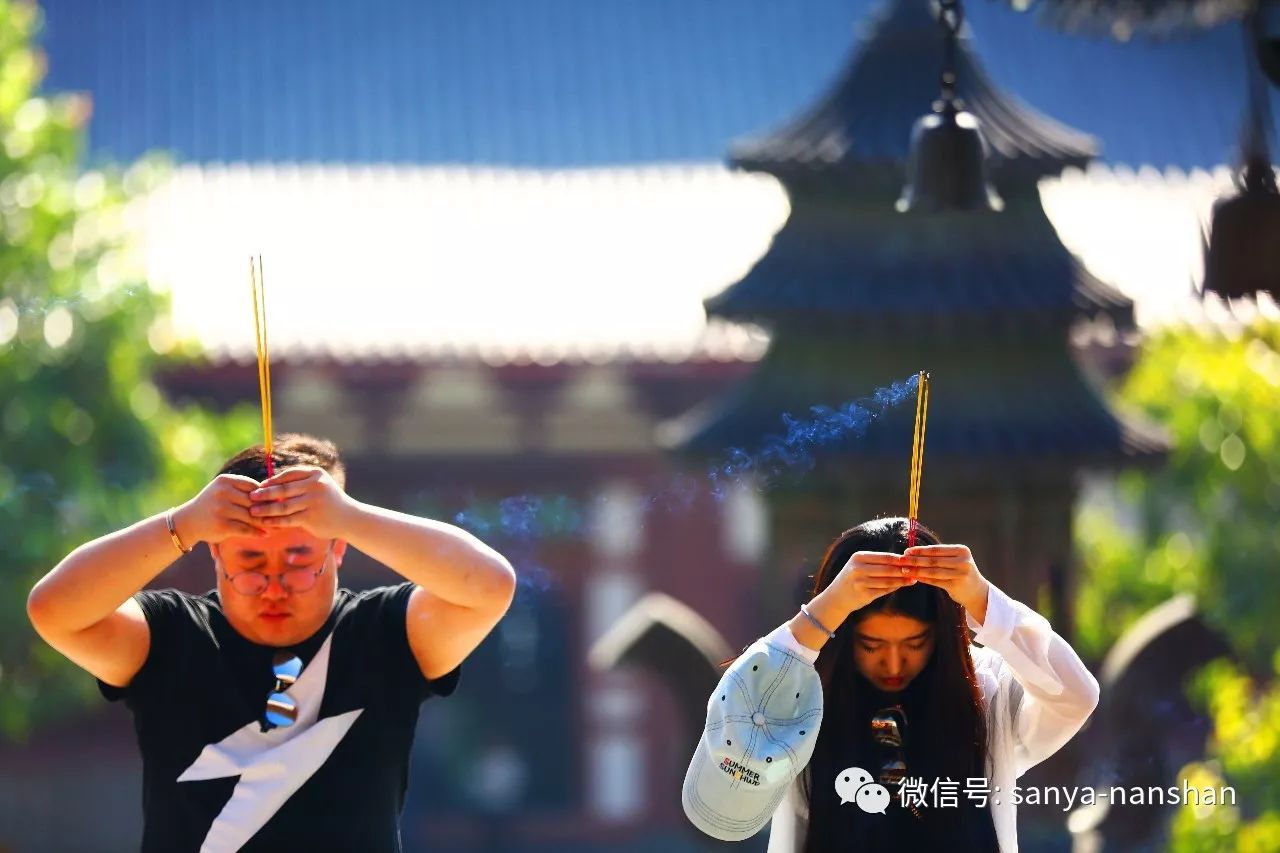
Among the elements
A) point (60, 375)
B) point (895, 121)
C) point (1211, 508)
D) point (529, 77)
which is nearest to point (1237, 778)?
point (895, 121)

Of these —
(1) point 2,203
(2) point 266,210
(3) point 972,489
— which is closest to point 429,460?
(2) point 266,210

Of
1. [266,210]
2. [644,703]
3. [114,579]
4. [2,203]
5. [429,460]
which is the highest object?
[114,579]

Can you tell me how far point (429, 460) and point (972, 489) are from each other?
4879 millimetres

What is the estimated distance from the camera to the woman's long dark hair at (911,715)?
307 centimetres

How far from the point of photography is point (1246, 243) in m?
4.62

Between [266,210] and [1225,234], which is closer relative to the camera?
[1225,234]

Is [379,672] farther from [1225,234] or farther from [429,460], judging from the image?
[429,460]

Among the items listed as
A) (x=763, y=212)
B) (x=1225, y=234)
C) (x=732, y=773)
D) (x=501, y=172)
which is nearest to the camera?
(x=732, y=773)

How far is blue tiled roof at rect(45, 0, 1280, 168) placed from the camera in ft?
42.2

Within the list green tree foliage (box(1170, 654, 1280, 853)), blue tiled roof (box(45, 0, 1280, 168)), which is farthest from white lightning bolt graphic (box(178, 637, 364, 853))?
blue tiled roof (box(45, 0, 1280, 168))

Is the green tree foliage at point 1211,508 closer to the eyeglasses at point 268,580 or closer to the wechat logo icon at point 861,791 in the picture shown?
the wechat logo icon at point 861,791

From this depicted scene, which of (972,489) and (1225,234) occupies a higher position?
(1225,234)

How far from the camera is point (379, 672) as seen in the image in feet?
10.4

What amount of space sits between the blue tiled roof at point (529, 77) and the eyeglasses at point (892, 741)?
9738mm
